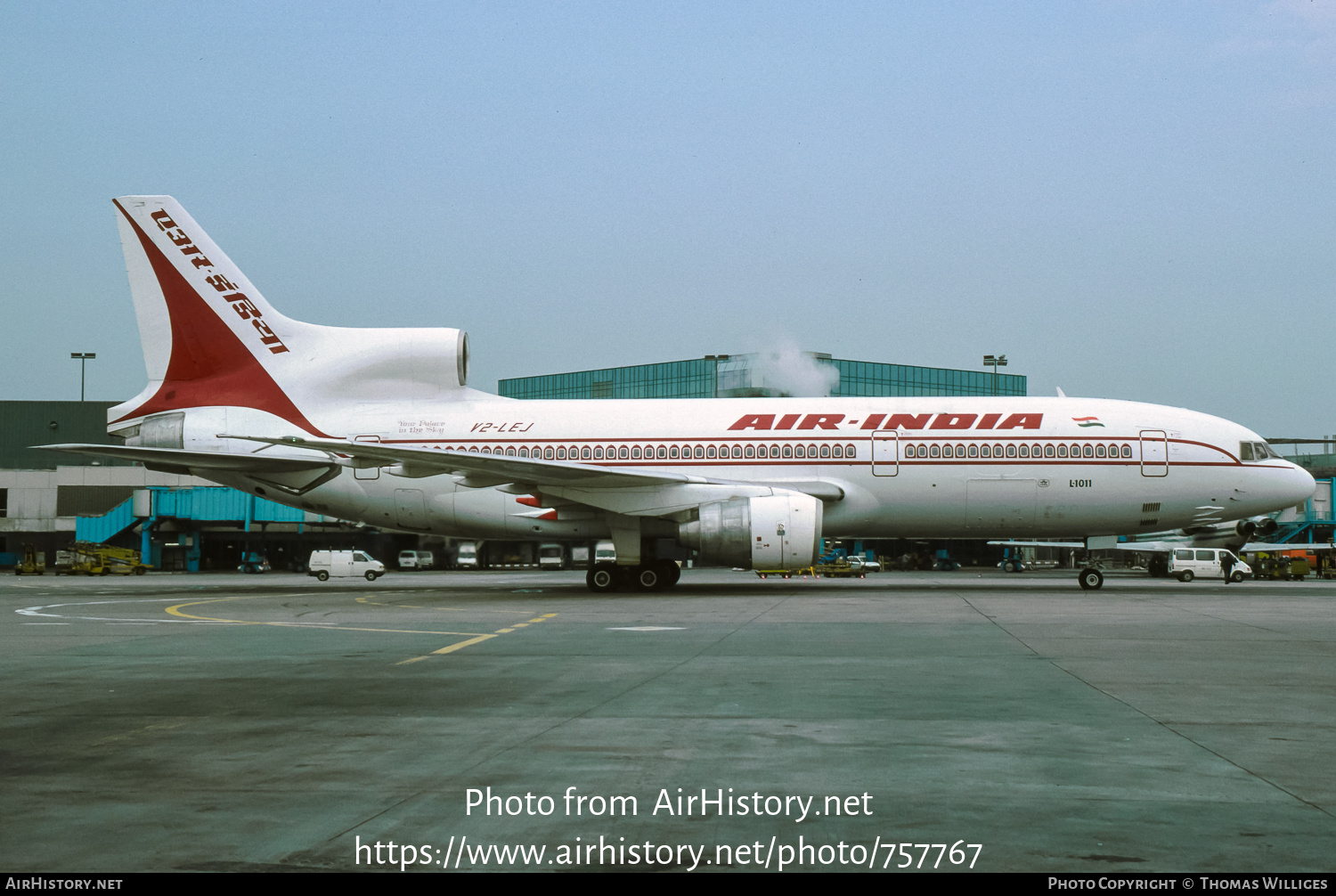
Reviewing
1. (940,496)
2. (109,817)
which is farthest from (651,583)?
(109,817)

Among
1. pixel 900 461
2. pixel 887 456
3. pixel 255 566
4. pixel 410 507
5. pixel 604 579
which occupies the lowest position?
pixel 255 566

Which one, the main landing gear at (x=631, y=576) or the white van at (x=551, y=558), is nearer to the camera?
the main landing gear at (x=631, y=576)

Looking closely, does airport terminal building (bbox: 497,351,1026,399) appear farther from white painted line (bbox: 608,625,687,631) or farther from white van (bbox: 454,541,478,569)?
white painted line (bbox: 608,625,687,631)

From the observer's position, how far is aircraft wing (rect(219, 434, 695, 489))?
21.3m

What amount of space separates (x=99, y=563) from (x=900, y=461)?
44.0 metres

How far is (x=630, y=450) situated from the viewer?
82.7 feet

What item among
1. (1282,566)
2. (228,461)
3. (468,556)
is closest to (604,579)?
(228,461)

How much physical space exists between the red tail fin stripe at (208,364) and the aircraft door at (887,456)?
14103 millimetres

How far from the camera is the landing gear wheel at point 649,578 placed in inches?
1005

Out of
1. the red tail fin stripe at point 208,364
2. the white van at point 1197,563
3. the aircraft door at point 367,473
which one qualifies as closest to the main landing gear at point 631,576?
the aircraft door at point 367,473

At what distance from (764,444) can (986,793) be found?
19716 mm

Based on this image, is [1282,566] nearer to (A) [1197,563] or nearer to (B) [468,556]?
(A) [1197,563]

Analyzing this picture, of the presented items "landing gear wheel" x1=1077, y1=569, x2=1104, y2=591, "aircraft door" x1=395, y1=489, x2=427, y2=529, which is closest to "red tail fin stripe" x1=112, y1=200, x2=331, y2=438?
"aircraft door" x1=395, y1=489, x2=427, y2=529

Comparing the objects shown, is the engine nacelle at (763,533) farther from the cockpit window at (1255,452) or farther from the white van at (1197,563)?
the white van at (1197,563)
